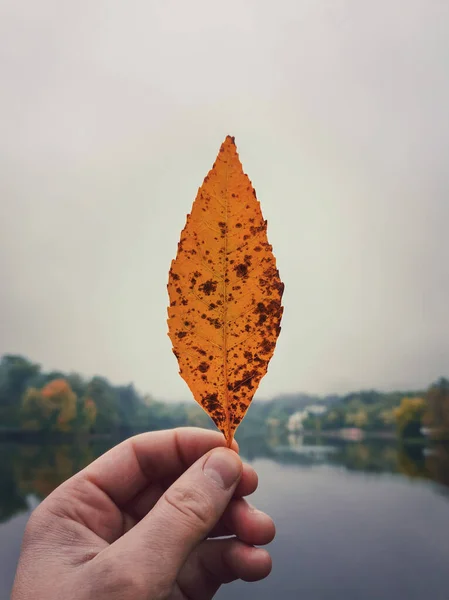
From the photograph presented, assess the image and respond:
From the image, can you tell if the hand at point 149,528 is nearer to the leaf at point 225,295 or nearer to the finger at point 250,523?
the finger at point 250,523

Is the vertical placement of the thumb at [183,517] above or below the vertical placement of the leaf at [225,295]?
below

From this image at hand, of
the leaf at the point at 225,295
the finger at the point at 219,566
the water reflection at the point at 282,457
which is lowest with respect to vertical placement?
the water reflection at the point at 282,457

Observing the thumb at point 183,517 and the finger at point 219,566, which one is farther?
the finger at point 219,566

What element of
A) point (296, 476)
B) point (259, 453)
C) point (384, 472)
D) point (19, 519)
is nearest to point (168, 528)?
point (19, 519)

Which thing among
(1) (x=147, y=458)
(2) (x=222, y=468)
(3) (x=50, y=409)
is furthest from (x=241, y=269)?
(3) (x=50, y=409)

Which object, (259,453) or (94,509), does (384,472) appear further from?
(94,509)

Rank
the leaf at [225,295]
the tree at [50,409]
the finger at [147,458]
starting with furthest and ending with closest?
the tree at [50,409], the finger at [147,458], the leaf at [225,295]

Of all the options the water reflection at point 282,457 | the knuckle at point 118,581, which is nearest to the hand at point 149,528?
the knuckle at point 118,581

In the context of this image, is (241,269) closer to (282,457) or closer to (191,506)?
(191,506)
